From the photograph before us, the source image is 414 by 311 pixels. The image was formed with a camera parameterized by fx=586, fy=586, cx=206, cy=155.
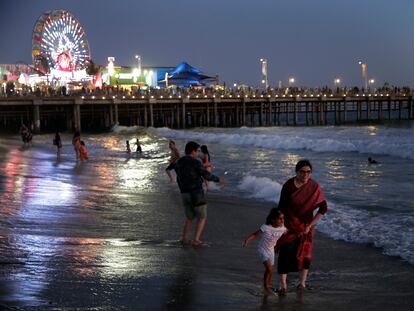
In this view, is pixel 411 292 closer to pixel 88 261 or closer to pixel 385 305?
pixel 385 305

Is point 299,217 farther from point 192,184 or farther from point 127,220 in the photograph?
point 127,220

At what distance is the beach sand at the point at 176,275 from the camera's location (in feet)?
16.1

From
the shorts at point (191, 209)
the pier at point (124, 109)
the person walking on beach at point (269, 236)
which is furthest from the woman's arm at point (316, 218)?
the pier at point (124, 109)

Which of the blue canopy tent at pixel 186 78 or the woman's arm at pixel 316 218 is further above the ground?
the blue canopy tent at pixel 186 78

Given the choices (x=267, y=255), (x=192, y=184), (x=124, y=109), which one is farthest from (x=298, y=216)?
(x=124, y=109)

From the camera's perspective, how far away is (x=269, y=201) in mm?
10992

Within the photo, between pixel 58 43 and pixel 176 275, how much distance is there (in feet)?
183

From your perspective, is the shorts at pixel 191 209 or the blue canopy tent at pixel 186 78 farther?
the blue canopy tent at pixel 186 78

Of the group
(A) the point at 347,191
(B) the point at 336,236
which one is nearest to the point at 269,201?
(A) the point at 347,191

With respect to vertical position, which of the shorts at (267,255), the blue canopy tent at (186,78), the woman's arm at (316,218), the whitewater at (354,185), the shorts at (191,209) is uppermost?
the blue canopy tent at (186,78)

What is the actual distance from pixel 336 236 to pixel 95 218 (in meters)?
3.51

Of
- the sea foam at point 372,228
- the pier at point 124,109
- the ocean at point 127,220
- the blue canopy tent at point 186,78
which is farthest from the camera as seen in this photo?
the blue canopy tent at point 186,78

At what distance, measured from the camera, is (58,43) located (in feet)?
191

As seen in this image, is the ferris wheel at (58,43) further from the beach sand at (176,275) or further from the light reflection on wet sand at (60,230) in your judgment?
the beach sand at (176,275)
